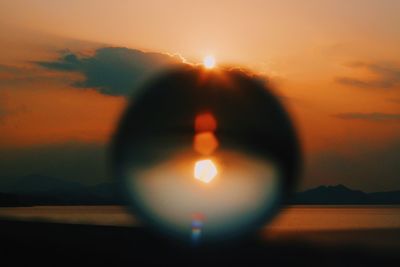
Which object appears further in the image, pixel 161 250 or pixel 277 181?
pixel 277 181

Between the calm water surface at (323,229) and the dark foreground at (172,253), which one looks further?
the calm water surface at (323,229)

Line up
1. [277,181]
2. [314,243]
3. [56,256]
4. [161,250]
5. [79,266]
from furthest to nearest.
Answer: [277,181]
[314,243]
[161,250]
[56,256]
[79,266]

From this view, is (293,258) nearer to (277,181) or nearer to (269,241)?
(269,241)

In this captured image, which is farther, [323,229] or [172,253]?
[323,229]

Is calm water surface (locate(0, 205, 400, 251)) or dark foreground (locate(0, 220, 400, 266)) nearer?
dark foreground (locate(0, 220, 400, 266))

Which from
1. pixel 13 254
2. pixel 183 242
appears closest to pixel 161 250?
pixel 183 242

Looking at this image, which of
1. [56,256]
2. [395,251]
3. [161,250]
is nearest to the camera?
[56,256]
